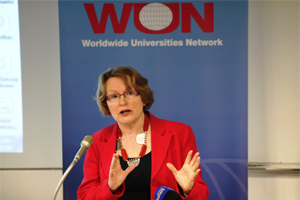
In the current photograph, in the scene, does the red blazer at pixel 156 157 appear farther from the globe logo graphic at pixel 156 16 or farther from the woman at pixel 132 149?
the globe logo graphic at pixel 156 16

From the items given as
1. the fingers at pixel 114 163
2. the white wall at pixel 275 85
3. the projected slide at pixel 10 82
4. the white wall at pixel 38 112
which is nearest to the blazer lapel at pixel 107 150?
the fingers at pixel 114 163

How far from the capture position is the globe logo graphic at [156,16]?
8.55 feet

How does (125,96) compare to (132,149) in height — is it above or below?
above

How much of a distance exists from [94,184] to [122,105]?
673 millimetres

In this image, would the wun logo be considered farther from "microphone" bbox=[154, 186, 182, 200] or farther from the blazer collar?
"microphone" bbox=[154, 186, 182, 200]

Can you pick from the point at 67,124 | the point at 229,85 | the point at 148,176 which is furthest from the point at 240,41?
the point at 67,124

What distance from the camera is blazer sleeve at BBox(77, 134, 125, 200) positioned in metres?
1.88

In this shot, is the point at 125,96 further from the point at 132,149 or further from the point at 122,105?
the point at 132,149

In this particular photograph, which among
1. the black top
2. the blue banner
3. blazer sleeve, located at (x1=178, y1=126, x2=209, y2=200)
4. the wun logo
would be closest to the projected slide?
the blue banner

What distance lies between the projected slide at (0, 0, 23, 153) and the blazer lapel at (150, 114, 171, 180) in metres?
1.70

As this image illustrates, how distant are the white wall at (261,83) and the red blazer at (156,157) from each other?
1084 millimetres

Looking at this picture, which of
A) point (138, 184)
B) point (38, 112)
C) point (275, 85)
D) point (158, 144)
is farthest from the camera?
point (38, 112)

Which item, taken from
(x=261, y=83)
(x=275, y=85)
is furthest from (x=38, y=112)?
(x=275, y=85)

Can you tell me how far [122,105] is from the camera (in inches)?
84.2
